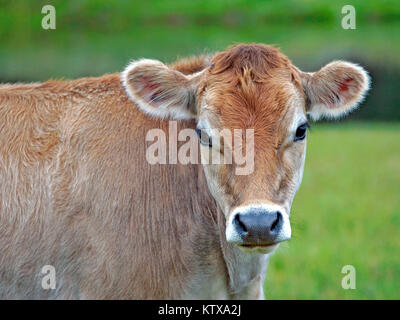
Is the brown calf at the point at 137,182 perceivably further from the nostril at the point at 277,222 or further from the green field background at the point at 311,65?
the green field background at the point at 311,65

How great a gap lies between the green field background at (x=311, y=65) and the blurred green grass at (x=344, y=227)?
2 cm

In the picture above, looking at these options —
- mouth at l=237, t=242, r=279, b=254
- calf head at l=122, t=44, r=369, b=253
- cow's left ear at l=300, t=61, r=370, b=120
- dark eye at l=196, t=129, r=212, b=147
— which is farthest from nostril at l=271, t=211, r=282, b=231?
cow's left ear at l=300, t=61, r=370, b=120

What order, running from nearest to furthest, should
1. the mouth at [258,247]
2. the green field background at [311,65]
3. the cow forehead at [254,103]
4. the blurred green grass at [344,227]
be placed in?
the mouth at [258,247], the cow forehead at [254,103], the blurred green grass at [344,227], the green field background at [311,65]

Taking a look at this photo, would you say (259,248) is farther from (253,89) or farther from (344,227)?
(344,227)

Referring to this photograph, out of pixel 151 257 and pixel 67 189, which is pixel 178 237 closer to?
pixel 151 257

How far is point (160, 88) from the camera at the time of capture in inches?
188

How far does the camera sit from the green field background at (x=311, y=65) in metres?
8.50

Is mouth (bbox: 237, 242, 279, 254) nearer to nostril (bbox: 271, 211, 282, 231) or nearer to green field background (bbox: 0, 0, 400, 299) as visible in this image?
nostril (bbox: 271, 211, 282, 231)

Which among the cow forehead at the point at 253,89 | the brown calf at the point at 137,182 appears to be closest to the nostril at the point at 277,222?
the brown calf at the point at 137,182

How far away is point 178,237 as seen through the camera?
4719 mm

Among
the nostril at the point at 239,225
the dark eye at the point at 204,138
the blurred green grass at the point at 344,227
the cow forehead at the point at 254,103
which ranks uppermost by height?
the cow forehead at the point at 254,103

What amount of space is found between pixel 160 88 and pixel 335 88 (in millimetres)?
1372

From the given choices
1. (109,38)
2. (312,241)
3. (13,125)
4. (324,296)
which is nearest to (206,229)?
(13,125)

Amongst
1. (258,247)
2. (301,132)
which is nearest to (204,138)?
(301,132)
